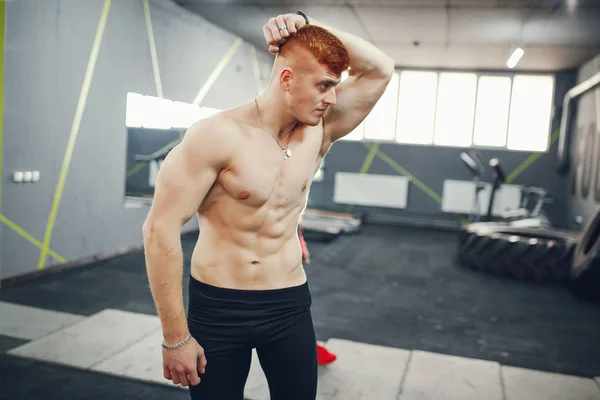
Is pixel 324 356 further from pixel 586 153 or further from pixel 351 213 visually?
pixel 351 213

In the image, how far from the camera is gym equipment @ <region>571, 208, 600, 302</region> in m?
4.48

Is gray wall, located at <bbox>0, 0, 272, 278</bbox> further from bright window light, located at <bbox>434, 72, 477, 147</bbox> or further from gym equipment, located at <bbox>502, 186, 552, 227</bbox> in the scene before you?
bright window light, located at <bbox>434, 72, 477, 147</bbox>

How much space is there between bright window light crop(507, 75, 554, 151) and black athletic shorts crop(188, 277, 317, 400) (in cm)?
857

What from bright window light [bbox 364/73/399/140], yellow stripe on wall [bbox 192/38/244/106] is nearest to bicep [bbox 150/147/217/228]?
yellow stripe on wall [bbox 192/38/244/106]

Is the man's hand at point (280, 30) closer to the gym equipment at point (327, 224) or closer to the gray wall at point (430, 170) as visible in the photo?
the gym equipment at point (327, 224)

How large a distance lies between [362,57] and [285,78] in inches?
10.9

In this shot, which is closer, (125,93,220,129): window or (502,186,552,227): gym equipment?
(125,93,220,129): window

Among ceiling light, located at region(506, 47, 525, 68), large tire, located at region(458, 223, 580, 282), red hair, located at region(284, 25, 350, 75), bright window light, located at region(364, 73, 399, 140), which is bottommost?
large tire, located at region(458, 223, 580, 282)

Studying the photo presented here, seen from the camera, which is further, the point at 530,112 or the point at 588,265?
the point at 530,112

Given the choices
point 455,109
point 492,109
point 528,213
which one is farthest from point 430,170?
point 528,213

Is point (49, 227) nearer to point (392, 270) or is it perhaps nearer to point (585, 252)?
point (392, 270)

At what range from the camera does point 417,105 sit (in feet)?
30.5

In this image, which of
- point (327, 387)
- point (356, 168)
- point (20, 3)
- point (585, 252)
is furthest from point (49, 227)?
point (356, 168)

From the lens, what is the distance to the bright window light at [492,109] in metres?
8.97
